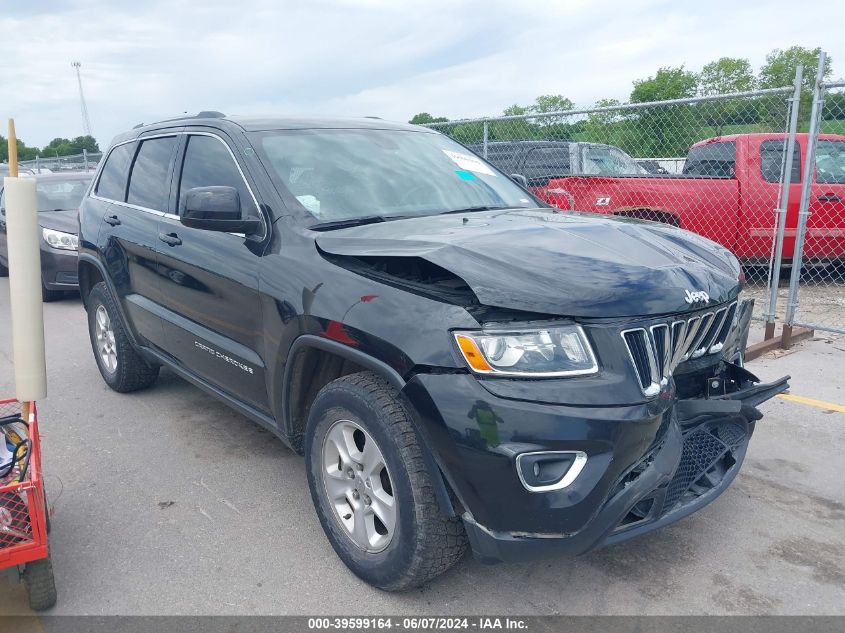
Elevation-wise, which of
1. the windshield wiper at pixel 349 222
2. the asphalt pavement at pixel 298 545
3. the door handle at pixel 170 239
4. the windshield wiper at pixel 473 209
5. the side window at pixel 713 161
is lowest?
the asphalt pavement at pixel 298 545

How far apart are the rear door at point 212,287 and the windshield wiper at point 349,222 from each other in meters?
0.31

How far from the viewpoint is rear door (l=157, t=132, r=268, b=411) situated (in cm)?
338

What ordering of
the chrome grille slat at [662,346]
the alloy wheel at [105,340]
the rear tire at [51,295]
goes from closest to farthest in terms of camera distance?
the chrome grille slat at [662,346], the alloy wheel at [105,340], the rear tire at [51,295]

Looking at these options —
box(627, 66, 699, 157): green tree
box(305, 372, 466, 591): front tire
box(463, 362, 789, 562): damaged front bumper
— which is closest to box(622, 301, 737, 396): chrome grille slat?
box(463, 362, 789, 562): damaged front bumper

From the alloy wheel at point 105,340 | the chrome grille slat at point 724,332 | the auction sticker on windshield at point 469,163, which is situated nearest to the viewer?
the chrome grille slat at point 724,332

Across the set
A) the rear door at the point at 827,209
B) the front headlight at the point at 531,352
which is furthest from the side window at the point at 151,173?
the rear door at the point at 827,209

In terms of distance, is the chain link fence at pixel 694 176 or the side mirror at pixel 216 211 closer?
the side mirror at pixel 216 211

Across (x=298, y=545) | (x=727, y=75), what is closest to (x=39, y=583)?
(x=298, y=545)

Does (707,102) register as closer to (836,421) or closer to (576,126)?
(576,126)

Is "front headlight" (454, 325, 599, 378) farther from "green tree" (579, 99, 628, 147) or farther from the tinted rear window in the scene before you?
the tinted rear window

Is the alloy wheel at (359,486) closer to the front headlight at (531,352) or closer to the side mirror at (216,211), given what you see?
the front headlight at (531,352)

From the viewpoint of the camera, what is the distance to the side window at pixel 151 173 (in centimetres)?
433

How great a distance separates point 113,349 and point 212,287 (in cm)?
203

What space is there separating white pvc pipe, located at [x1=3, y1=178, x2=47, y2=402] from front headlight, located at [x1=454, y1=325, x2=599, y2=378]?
1.64 meters
